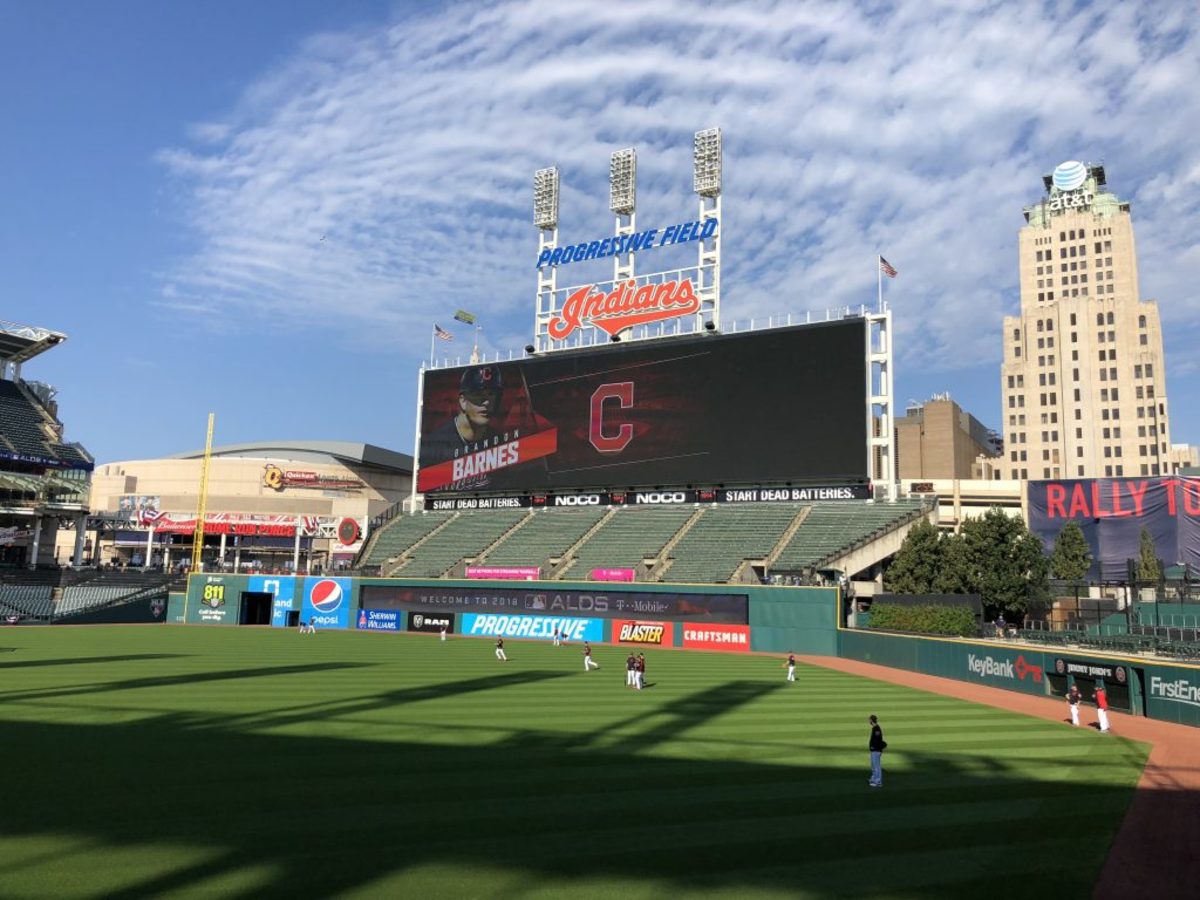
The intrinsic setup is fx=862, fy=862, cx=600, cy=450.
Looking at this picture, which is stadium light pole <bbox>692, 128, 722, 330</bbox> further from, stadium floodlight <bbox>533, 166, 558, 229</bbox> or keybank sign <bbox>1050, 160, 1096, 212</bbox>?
keybank sign <bbox>1050, 160, 1096, 212</bbox>

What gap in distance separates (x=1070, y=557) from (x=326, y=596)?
2008 inches

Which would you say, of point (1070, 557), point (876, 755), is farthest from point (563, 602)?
point (876, 755)

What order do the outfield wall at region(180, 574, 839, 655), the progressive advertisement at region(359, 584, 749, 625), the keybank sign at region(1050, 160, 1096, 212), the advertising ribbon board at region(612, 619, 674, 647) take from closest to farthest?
the outfield wall at region(180, 574, 839, 655)
the progressive advertisement at region(359, 584, 749, 625)
the advertising ribbon board at region(612, 619, 674, 647)
the keybank sign at region(1050, 160, 1096, 212)

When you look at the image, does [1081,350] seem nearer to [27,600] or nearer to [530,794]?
[27,600]

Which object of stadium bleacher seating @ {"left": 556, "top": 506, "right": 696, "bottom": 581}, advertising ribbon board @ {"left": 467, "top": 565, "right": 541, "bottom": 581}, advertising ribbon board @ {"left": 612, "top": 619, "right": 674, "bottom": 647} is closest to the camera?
advertising ribbon board @ {"left": 612, "top": 619, "right": 674, "bottom": 647}

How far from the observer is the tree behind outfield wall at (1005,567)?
149 ft

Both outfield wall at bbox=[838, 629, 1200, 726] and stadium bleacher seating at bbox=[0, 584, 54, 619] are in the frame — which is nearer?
outfield wall at bbox=[838, 629, 1200, 726]

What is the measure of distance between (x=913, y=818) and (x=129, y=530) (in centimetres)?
9652

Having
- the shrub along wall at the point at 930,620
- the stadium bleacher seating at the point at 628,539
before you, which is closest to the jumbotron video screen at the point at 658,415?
the stadium bleacher seating at the point at 628,539

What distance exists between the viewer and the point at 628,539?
2376 inches

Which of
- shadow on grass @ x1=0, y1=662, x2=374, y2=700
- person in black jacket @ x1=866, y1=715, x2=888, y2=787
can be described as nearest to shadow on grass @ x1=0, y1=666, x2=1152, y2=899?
person in black jacket @ x1=866, y1=715, x2=888, y2=787

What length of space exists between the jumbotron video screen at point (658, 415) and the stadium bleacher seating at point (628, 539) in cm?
264

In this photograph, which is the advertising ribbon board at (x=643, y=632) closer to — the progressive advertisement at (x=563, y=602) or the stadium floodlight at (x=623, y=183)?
the progressive advertisement at (x=563, y=602)

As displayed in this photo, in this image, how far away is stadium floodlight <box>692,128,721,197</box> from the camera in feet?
209
